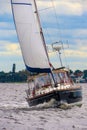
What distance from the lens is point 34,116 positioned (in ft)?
122

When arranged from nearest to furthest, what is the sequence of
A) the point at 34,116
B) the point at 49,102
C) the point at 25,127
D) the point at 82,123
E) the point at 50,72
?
the point at 25,127 < the point at 82,123 < the point at 34,116 < the point at 49,102 < the point at 50,72

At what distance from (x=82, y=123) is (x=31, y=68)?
16456mm

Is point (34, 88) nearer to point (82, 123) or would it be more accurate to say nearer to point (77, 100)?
point (77, 100)

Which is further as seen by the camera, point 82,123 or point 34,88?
Result: point 34,88

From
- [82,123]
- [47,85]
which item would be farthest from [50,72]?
[82,123]

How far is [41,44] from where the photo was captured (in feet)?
159

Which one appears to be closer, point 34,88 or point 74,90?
point 74,90

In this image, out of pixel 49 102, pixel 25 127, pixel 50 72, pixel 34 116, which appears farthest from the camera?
pixel 50 72

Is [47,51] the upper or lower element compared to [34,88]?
upper

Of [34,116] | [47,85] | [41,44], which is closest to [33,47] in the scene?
[41,44]

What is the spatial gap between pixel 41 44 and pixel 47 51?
1.12m

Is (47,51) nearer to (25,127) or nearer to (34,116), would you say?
(34,116)

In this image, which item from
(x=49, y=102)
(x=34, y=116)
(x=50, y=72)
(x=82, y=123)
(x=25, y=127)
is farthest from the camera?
(x=50, y=72)

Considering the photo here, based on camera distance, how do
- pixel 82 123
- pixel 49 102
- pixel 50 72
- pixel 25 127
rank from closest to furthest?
pixel 25 127, pixel 82 123, pixel 49 102, pixel 50 72
